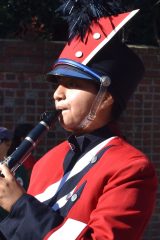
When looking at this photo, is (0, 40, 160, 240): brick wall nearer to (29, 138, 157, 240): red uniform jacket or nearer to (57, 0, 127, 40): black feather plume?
(57, 0, 127, 40): black feather plume

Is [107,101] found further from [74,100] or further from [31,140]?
[31,140]

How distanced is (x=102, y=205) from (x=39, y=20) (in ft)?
15.8

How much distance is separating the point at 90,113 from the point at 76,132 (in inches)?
5.6

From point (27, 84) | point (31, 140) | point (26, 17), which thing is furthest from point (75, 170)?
point (26, 17)

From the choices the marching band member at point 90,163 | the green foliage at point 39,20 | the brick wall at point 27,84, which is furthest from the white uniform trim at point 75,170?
the green foliage at point 39,20

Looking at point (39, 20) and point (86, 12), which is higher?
point (86, 12)

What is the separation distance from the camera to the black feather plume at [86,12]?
2545 millimetres

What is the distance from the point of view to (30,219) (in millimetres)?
2211

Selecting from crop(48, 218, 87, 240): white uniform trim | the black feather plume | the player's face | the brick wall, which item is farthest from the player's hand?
the brick wall

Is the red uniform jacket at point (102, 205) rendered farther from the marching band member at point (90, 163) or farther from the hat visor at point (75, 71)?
the hat visor at point (75, 71)

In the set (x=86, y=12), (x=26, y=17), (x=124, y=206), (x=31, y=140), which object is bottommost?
(x=124, y=206)

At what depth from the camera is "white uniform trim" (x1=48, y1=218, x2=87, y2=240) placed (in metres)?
2.17

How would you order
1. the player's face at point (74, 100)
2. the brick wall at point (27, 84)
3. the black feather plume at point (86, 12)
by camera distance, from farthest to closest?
the brick wall at point (27, 84), the black feather plume at point (86, 12), the player's face at point (74, 100)

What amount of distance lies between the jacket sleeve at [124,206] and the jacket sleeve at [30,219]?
13 centimetres
